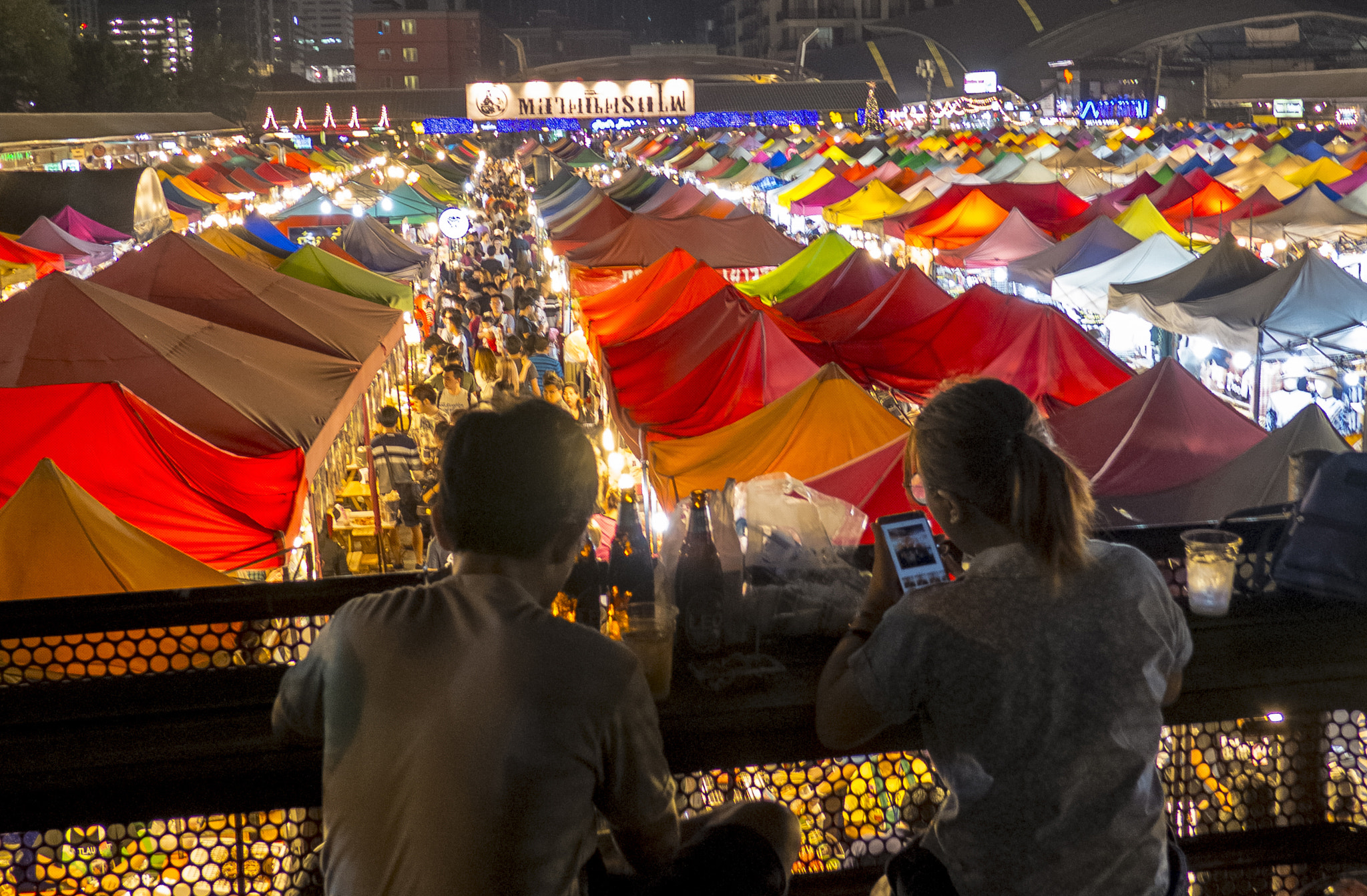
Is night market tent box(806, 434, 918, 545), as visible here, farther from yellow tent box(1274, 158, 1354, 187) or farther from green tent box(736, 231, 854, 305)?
yellow tent box(1274, 158, 1354, 187)

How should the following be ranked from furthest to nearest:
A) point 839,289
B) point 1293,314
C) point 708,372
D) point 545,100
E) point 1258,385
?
1. point 545,100
2. point 839,289
3. point 1258,385
4. point 1293,314
5. point 708,372

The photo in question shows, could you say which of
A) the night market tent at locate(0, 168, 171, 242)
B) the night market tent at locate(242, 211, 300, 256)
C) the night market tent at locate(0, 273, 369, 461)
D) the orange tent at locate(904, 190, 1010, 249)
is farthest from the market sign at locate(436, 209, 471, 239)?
the night market tent at locate(0, 273, 369, 461)

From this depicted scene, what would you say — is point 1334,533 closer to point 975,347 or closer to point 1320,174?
point 975,347

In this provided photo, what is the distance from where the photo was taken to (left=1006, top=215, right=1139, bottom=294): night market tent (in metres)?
15.7

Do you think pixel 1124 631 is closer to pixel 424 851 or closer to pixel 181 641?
pixel 424 851

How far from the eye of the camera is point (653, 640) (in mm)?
2215

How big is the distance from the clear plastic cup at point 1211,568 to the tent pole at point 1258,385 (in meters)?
10.2

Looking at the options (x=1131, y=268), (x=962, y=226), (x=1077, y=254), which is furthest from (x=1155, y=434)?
(x=962, y=226)

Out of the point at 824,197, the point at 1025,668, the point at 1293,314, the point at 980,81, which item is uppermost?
the point at 980,81

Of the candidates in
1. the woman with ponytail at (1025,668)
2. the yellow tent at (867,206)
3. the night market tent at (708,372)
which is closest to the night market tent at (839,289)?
the night market tent at (708,372)

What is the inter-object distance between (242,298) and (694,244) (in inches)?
341

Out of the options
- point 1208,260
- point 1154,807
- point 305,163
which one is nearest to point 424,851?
point 1154,807

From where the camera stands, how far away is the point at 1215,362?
13914mm

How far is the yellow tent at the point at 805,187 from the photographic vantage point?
95.6 ft
